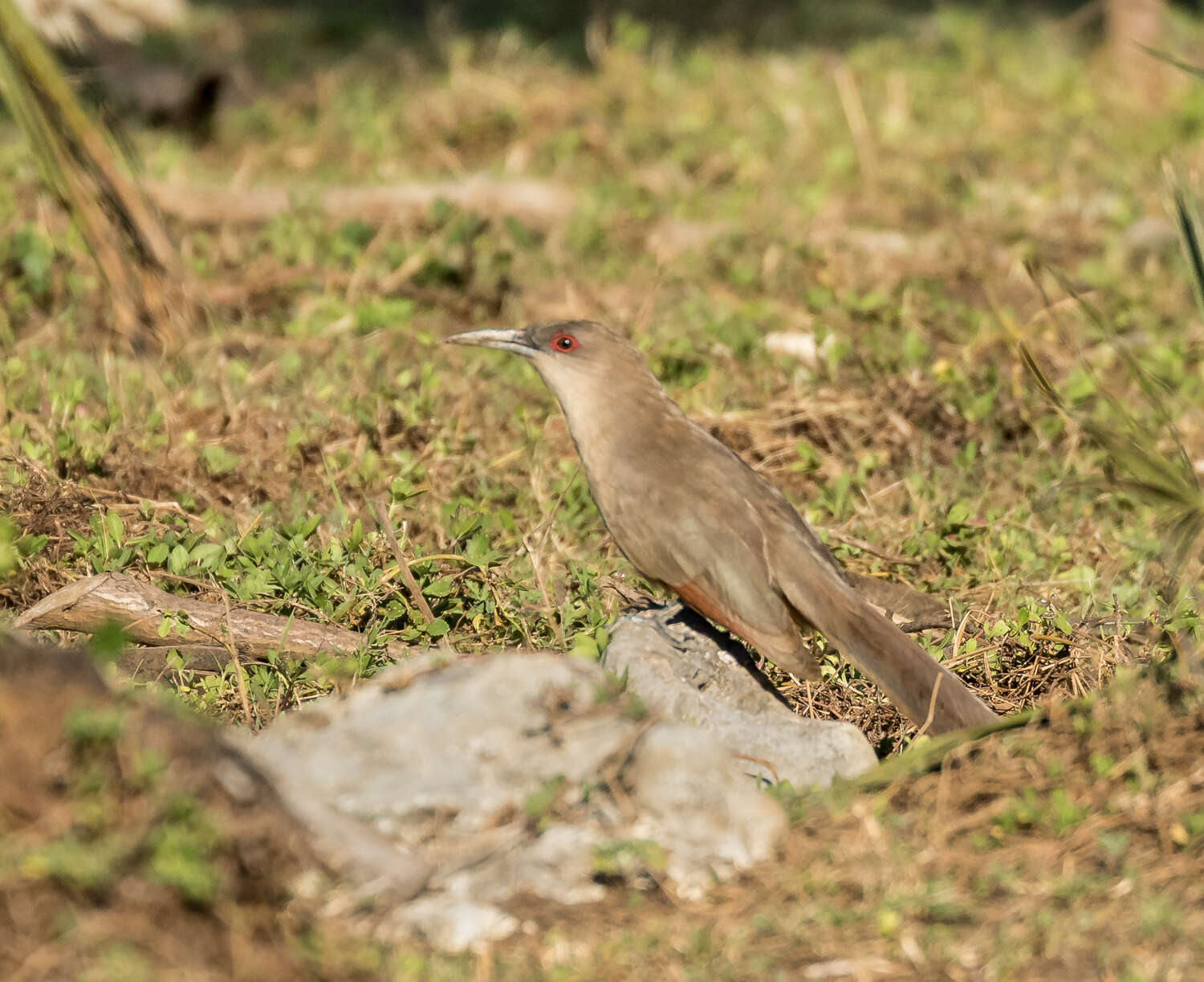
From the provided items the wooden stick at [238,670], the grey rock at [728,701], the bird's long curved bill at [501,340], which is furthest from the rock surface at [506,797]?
the bird's long curved bill at [501,340]

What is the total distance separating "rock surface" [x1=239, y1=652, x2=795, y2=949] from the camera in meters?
3.19

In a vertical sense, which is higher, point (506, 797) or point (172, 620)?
point (506, 797)

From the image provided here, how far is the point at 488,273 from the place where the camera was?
7.79 m

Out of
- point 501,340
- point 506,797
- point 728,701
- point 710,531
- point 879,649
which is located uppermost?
point 501,340

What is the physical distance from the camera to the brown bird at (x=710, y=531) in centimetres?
425

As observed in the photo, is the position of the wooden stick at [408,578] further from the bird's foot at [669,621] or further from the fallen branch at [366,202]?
the fallen branch at [366,202]

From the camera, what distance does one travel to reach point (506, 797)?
133 inches

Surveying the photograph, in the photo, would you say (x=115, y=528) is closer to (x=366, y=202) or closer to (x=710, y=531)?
(x=710, y=531)

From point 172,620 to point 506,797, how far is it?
1593 mm

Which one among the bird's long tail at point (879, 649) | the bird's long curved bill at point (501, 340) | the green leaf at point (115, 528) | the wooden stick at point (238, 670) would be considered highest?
the bird's long curved bill at point (501, 340)

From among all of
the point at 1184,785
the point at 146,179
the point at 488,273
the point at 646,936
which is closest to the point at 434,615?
the point at 646,936

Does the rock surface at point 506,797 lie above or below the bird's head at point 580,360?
below

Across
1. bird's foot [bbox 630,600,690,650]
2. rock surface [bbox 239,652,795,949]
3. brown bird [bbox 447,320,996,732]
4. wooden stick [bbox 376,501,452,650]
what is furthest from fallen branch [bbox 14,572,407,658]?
rock surface [bbox 239,652,795,949]

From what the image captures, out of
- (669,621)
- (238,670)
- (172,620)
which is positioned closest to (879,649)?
(669,621)
